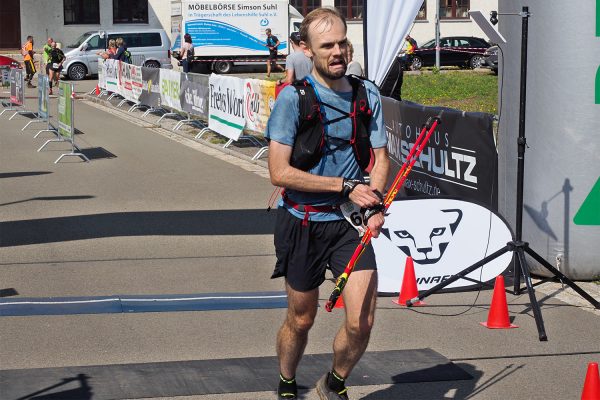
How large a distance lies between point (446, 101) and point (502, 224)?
20832 millimetres

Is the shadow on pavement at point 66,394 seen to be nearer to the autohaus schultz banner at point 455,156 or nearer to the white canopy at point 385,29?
the autohaus schultz banner at point 455,156

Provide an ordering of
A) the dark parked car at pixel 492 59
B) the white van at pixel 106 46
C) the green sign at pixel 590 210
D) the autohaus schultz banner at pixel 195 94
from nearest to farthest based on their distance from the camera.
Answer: the green sign at pixel 590 210, the autohaus schultz banner at pixel 195 94, the dark parked car at pixel 492 59, the white van at pixel 106 46

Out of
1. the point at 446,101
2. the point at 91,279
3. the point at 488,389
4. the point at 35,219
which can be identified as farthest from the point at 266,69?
the point at 488,389

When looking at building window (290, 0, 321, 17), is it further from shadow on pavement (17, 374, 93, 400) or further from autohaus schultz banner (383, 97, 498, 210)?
shadow on pavement (17, 374, 93, 400)

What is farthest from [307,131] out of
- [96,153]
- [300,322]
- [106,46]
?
[106,46]

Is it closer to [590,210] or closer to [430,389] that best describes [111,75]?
[590,210]

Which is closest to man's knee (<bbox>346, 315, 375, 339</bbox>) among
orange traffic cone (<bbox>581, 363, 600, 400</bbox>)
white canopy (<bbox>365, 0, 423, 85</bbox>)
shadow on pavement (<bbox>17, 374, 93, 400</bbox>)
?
orange traffic cone (<bbox>581, 363, 600, 400</bbox>)

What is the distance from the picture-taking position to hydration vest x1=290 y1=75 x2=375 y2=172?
196 inches

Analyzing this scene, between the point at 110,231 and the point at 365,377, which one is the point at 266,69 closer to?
the point at 110,231

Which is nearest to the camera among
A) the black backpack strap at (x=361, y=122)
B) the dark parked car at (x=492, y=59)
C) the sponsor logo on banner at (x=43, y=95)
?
the black backpack strap at (x=361, y=122)

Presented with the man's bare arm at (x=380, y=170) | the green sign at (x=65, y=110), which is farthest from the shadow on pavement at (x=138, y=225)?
the man's bare arm at (x=380, y=170)

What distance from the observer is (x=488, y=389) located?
5.96 metres

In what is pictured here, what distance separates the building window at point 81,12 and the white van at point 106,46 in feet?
38.6

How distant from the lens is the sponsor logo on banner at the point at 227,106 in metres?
18.3
